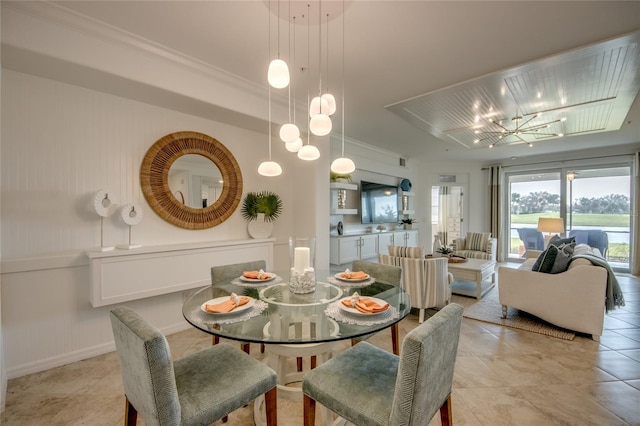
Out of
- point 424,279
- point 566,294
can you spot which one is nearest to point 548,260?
point 566,294

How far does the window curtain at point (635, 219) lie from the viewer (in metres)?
5.50

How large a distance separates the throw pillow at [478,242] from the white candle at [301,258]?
16.7 ft

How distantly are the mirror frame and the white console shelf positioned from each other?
33 centimetres

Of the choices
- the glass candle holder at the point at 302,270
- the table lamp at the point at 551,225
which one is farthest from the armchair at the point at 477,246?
the glass candle holder at the point at 302,270

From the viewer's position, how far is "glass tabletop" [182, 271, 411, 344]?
4.15 ft

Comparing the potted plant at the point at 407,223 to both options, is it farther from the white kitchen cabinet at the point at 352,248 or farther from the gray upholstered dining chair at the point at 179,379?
the gray upholstered dining chair at the point at 179,379

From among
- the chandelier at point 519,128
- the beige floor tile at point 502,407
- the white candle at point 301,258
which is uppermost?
the chandelier at point 519,128

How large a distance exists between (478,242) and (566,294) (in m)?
2.97

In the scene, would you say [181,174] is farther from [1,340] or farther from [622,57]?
[622,57]

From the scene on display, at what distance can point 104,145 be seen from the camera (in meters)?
2.52

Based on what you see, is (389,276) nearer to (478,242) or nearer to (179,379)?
(179,379)

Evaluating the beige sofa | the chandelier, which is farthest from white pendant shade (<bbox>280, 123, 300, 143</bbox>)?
the chandelier

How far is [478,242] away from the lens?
18.7 feet

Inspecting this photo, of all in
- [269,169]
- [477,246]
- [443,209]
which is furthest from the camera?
[443,209]
